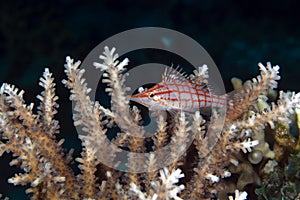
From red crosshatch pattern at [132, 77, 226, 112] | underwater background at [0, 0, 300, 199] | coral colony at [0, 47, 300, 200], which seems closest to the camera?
coral colony at [0, 47, 300, 200]

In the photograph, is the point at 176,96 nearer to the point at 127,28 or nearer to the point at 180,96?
the point at 180,96

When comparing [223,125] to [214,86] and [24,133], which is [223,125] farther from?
[24,133]

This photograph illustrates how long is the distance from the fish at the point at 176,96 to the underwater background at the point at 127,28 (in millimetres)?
2916

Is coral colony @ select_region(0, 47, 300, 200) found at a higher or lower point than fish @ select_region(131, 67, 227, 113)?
lower

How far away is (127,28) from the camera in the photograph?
606cm

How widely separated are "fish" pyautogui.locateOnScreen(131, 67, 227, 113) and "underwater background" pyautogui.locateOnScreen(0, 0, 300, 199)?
292 cm

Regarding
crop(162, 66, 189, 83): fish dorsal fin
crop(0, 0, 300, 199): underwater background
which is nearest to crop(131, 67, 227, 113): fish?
crop(162, 66, 189, 83): fish dorsal fin

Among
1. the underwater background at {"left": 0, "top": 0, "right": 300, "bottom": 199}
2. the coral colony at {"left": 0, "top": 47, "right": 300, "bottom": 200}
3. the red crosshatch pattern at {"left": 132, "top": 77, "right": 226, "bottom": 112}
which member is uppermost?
the underwater background at {"left": 0, "top": 0, "right": 300, "bottom": 199}

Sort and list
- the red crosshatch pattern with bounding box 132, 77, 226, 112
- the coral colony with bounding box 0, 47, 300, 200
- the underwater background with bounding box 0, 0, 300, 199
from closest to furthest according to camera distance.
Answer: the coral colony with bounding box 0, 47, 300, 200
the red crosshatch pattern with bounding box 132, 77, 226, 112
the underwater background with bounding box 0, 0, 300, 199

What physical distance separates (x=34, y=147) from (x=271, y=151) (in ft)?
6.15

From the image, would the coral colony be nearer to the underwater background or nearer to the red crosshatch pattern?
the red crosshatch pattern

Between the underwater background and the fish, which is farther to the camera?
the underwater background

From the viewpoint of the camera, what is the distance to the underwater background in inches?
213

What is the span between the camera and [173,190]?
1.45m
